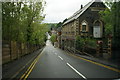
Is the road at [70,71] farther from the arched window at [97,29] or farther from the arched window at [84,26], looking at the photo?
the arched window at [84,26]

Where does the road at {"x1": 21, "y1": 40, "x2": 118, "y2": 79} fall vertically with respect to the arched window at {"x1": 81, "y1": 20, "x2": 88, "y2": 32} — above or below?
below

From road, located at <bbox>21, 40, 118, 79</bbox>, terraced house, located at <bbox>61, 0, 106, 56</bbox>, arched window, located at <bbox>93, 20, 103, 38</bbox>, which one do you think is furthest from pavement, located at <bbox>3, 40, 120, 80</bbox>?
terraced house, located at <bbox>61, 0, 106, 56</bbox>

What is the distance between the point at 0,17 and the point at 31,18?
1415cm

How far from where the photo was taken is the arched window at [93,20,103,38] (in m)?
33.2

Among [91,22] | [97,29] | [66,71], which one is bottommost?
[66,71]

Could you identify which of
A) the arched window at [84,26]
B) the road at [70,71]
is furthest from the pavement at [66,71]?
the arched window at [84,26]

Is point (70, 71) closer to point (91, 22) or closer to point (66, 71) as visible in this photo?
point (66, 71)

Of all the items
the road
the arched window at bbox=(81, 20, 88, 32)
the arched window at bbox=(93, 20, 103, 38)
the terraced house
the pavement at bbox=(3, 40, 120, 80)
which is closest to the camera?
the pavement at bbox=(3, 40, 120, 80)

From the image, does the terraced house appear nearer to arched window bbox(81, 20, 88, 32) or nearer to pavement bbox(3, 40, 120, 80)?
arched window bbox(81, 20, 88, 32)

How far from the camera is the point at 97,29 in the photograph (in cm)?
3534

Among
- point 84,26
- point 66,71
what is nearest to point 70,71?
point 66,71

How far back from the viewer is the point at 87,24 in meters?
35.1

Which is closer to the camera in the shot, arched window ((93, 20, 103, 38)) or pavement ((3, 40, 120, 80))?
Answer: pavement ((3, 40, 120, 80))

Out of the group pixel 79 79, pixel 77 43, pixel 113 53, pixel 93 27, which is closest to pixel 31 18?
pixel 77 43
